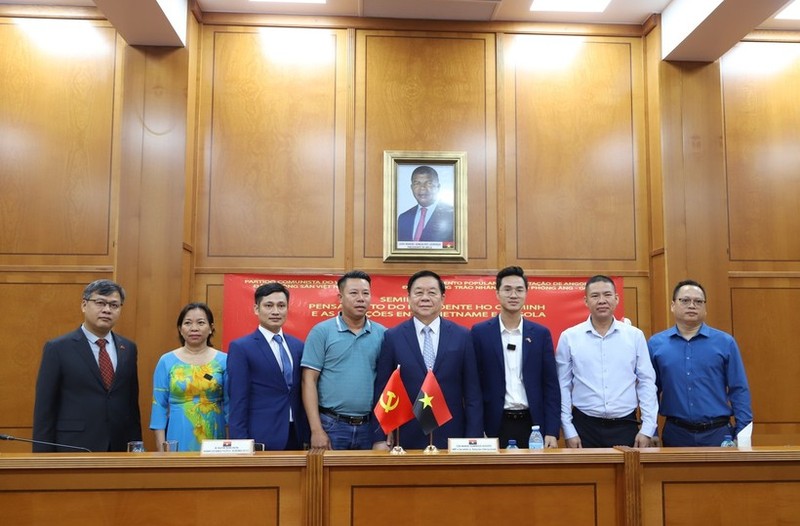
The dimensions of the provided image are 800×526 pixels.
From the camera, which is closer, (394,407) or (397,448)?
(397,448)

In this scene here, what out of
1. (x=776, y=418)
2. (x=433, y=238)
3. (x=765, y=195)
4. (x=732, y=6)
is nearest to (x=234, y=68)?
(x=433, y=238)

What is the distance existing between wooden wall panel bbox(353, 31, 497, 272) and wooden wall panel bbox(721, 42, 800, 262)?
5.71 feet

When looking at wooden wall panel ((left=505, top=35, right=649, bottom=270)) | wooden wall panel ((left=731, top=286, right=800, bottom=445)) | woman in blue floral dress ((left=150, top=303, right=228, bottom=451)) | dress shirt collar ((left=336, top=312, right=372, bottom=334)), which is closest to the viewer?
woman in blue floral dress ((left=150, top=303, right=228, bottom=451))

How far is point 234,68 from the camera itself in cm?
498

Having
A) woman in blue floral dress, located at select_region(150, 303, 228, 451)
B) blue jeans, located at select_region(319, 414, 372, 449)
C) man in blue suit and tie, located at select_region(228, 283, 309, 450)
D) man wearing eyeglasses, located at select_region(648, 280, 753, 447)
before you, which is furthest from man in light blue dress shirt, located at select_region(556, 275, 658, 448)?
woman in blue floral dress, located at select_region(150, 303, 228, 451)

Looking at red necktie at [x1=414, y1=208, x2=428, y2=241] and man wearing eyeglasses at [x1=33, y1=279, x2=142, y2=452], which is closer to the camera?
man wearing eyeglasses at [x1=33, y1=279, x2=142, y2=452]

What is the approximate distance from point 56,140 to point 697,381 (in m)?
4.28

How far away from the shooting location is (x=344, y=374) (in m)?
3.17

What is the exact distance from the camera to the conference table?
2205 mm

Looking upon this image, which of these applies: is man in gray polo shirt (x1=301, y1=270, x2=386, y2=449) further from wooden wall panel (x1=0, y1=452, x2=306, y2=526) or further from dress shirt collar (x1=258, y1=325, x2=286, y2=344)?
wooden wall panel (x1=0, y1=452, x2=306, y2=526)

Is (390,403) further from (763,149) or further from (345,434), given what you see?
(763,149)

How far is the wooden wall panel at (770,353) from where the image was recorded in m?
4.85

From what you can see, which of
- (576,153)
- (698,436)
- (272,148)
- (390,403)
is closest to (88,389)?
(390,403)

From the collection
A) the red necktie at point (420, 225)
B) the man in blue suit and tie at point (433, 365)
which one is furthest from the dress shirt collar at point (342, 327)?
the red necktie at point (420, 225)
